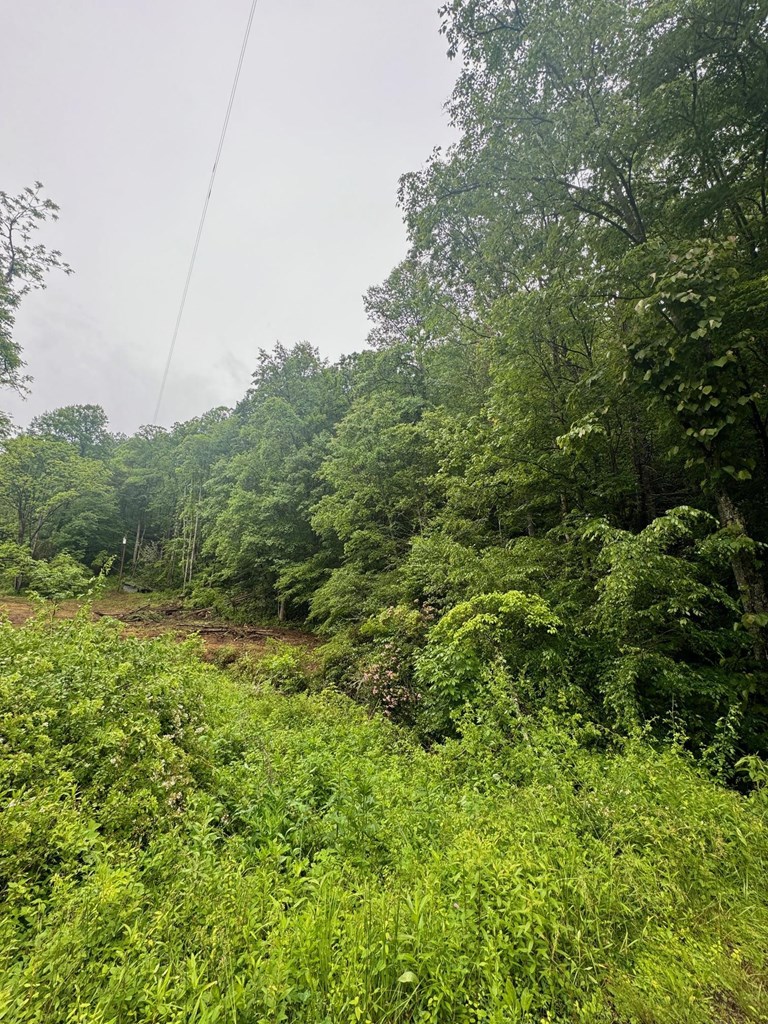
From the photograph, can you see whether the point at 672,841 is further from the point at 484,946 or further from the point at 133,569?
the point at 133,569

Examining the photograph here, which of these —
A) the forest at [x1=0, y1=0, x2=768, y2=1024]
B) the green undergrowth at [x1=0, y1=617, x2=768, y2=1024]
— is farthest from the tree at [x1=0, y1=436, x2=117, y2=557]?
the green undergrowth at [x1=0, y1=617, x2=768, y2=1024]

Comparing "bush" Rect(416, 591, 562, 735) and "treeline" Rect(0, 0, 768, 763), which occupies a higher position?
"treeline" Rect(0, 0, 768, 763)

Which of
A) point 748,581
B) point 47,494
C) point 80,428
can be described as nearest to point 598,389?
point 748,581

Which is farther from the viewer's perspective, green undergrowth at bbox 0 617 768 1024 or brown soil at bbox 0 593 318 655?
brown soil at bbox 0 593 318 655

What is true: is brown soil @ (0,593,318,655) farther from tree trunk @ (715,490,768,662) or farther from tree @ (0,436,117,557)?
tree trunk @ (715,490,768,662)

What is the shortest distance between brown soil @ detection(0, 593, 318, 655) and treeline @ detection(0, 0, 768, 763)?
3.24m

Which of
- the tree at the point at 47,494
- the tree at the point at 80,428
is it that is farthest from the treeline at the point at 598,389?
the tree at the point at 80,428

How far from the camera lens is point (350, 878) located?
2.15 m

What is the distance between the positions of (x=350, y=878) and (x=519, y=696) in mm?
2966

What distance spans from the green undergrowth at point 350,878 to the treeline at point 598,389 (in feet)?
4.37

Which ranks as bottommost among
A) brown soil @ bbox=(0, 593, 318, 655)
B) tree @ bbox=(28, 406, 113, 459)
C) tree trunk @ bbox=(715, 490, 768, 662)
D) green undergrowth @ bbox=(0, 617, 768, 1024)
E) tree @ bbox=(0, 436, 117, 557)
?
brown soil @ bbox=(0, 593, 318, 655)

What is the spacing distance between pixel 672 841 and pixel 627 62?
23.5 feet

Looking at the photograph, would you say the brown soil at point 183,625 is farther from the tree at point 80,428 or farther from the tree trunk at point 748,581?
the tree at point 80,428

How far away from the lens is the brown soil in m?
10.6
